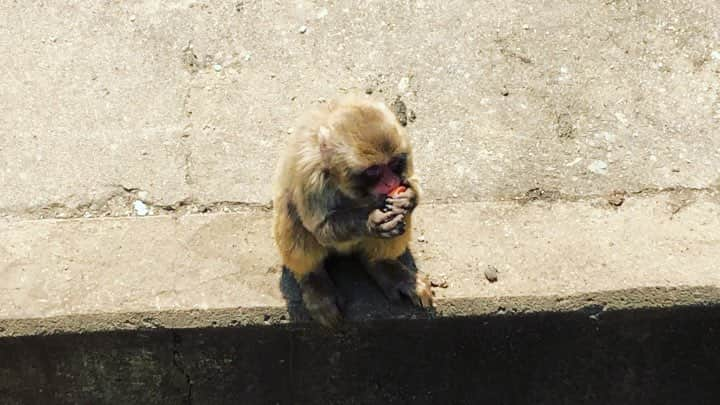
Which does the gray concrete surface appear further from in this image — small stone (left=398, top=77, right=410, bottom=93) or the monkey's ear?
the monkey's ear

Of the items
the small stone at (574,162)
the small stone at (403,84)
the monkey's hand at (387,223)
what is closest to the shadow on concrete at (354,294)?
the monkey's hand at (387,223)

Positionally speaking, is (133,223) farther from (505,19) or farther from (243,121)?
(505,19)

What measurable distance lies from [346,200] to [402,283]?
1.70 feet

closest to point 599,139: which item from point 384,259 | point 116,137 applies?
point 384,259

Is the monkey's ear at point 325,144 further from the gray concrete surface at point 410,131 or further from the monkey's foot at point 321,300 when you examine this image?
the gray concrete surface at point 410,131

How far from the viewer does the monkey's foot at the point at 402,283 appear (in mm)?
3762

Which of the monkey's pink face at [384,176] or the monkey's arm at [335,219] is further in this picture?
the monkey's arm at [335,219]

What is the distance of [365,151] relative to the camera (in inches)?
129

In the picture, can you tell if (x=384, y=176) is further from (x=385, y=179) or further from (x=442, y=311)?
(x=442, y=311)

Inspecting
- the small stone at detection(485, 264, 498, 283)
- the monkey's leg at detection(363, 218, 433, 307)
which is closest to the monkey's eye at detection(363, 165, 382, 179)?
the monkey's leg at detection(363, 218, 433, 307)

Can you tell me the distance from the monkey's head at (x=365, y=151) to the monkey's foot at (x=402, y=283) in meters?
0.52

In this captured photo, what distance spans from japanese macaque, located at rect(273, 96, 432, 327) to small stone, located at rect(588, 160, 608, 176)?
122 centimetres

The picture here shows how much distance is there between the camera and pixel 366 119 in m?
3.34

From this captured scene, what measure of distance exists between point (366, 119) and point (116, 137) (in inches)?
76.8
